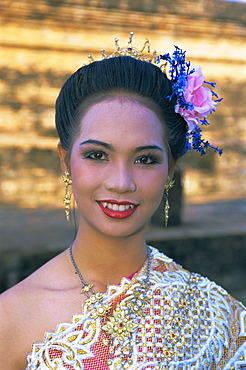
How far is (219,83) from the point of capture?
9641 mm

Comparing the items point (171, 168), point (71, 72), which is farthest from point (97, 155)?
point (71, 72)

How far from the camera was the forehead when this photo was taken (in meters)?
1.78

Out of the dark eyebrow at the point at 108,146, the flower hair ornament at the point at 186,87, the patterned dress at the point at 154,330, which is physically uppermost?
the flower hair ornament at the point at 186,87

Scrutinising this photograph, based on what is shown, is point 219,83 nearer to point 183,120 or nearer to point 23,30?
point 23,30

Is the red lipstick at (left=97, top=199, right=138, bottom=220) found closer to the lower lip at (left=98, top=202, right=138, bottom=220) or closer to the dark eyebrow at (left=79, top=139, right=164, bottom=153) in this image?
the lower lip at (left=98, top=202, right=138, bottom=220)

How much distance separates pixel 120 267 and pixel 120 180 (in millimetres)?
426

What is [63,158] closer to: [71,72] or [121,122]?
[121,122]

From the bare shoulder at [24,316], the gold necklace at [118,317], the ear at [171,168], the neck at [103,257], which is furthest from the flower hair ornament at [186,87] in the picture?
the bare shoulder at [24,316]

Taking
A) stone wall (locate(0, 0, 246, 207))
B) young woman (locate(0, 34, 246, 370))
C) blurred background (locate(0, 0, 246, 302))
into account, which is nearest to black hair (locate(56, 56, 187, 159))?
young woman (locate(0, 34, 246, 370))

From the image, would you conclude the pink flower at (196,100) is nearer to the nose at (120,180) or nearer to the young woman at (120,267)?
the young woman at (120,267)

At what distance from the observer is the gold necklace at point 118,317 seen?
181 cm

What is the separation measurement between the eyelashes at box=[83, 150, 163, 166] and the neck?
1.01ft

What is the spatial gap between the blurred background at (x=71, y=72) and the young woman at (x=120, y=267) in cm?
379

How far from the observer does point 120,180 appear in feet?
5.70
